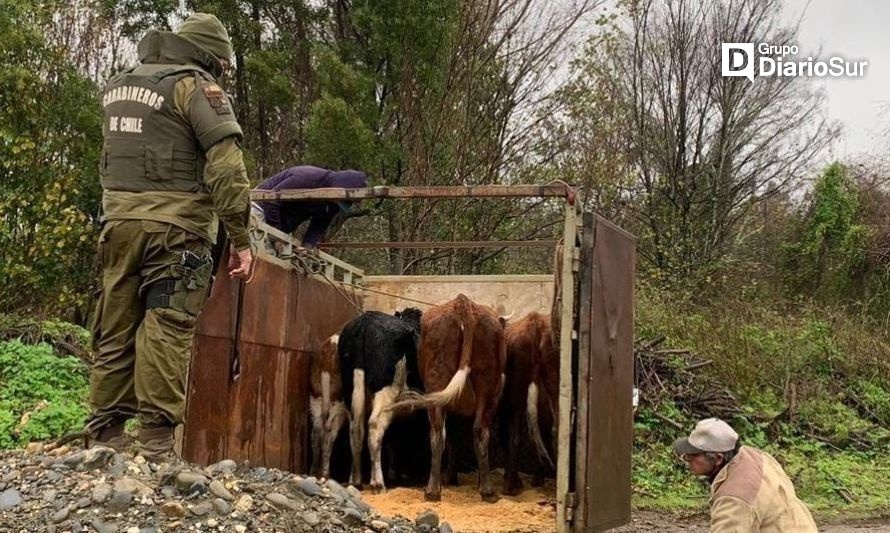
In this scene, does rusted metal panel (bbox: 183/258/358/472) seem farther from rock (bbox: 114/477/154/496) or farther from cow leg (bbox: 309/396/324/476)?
rock (bbox: 114/477/154/496)

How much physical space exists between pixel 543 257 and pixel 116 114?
13.9m

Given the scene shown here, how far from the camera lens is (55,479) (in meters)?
4.16

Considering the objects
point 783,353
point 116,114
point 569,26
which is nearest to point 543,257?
point 569,26

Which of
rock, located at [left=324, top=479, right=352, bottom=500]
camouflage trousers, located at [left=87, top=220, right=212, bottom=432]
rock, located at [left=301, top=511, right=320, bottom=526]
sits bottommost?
rock, located at [left=301, top=511, right=320, bottom=526]

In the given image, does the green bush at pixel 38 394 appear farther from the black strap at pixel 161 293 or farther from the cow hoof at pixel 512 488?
the black strap at pixel 161 293

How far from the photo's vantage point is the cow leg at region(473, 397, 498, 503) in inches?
265

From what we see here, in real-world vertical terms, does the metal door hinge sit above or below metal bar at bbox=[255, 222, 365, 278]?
below

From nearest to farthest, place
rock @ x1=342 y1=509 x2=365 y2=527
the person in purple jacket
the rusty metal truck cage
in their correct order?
rock @ x1=342 y1=509 x2=365 y2=527 → the rusty metal truck cage → the person in purple jacket

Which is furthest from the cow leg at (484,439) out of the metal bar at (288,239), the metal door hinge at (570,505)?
the metal bar at (288,239)

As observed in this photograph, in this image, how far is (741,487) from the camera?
4.14 meters

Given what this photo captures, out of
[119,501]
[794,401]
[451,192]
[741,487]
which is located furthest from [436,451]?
[794,401]

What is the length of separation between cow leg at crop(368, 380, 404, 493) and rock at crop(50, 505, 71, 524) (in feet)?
10.3

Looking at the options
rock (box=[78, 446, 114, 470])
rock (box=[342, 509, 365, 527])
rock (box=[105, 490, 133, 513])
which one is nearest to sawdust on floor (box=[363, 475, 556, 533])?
rock (box=[342, 509, 365, 527])

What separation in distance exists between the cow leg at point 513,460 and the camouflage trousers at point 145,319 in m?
3.11
